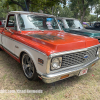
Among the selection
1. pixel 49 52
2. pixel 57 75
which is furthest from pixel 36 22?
pixel 57 75

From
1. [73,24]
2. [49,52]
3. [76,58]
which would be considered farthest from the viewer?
[73,24]

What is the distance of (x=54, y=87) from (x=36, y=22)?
212cm

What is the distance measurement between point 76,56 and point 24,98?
1.51m

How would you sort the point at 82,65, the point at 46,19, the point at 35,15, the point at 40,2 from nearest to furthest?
the point at 82,65, the point at 35,15, the point at 46,19, the point at 40,2

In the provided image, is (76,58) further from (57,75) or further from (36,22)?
(36,22)

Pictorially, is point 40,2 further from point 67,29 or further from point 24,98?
point 24,98

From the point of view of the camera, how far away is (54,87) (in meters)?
2.78

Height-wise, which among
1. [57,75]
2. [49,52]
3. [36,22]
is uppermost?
[36,22]

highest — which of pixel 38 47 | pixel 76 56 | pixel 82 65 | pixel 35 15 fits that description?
pixel 35 15

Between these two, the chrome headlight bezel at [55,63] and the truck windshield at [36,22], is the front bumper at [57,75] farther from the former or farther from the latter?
the truck windshield at [36,22]

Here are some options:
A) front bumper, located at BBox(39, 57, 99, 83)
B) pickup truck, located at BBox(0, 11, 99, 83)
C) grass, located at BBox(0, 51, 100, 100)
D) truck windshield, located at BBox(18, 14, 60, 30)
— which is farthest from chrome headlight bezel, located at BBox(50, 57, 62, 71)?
truck windshield, located at BBox(18, 14, 60, 30)

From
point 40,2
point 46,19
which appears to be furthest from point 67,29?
point 40,2

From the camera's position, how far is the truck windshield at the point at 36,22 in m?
3.29

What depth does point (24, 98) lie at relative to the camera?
238cm
